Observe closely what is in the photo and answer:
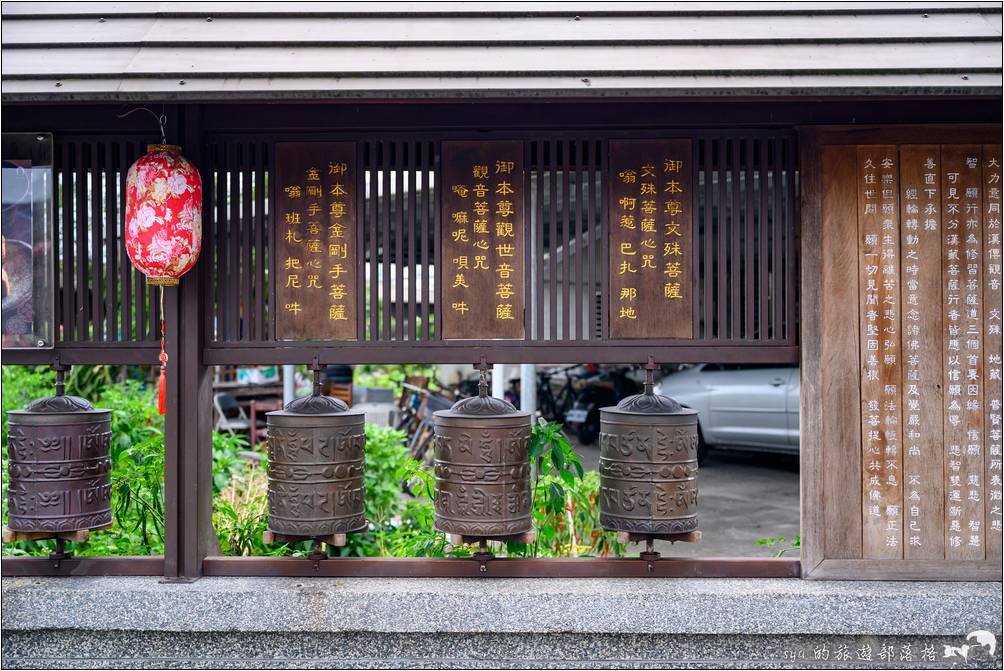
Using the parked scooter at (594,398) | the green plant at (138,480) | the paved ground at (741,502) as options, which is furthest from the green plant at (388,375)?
the green plant at (138,480)

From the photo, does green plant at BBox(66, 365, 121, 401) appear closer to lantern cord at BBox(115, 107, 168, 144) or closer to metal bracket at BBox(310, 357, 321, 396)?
lantern cord at BBox(115, 107, 168, 144)

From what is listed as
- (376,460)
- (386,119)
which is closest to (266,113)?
(386,119)

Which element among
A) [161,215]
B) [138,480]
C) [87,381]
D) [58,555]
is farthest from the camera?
[87,381]

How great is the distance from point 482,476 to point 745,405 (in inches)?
306

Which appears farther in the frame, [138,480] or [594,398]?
[594,398]

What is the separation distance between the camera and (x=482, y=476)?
14.6 ft

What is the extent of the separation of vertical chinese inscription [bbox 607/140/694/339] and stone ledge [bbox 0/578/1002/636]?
1.42 m

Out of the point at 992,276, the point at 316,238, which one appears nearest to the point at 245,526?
the point at 316,238

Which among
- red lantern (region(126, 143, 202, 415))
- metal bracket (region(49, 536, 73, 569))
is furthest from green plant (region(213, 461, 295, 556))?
red lantern (region(126, 143, 202, 415))

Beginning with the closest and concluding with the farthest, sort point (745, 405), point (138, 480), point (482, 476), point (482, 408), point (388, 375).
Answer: point (482, 476), point (482, 408), point (138, 480), point (745, 405), point (388, 375)

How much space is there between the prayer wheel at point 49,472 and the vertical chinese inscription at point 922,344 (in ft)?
14.3

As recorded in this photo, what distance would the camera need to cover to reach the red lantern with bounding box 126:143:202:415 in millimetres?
4262

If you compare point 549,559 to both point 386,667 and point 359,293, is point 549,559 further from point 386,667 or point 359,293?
point 359,293

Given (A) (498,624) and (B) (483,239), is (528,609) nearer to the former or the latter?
(A) (498,624)
